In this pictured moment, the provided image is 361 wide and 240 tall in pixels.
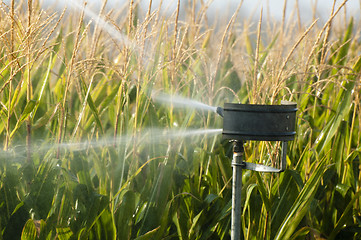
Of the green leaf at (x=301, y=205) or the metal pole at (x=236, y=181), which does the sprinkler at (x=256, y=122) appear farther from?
the green leaf at (x=301, y=205)

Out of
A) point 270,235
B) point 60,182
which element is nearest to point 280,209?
point 270,235

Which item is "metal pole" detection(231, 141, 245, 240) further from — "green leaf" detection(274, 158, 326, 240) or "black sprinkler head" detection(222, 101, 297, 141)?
"green leaf" detection(274, 158, 326, 240)

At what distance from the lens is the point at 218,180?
1.75 metres

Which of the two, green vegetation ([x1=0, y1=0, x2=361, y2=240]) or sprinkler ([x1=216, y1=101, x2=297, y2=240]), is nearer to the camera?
sprinkler ([x1=216, y1=101, x2=297, y2=240])

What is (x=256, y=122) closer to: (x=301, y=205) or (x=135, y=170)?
(x=301, y=205)

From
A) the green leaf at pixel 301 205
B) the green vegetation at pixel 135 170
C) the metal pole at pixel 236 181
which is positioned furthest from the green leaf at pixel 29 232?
the green leaf at pixel 301 205

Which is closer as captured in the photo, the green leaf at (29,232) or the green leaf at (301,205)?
the green leaf at (29,232)

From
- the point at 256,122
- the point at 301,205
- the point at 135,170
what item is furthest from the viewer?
the point at 135,170

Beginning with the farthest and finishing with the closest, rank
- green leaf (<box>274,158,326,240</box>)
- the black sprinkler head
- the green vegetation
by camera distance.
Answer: green leaf (<box>274,158,326,240</box>), the green vegetation, the black sprinkler head

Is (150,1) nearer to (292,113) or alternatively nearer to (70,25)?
(292,113)

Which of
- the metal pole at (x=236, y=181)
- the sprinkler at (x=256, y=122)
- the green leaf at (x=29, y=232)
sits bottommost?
the green leaf at (x=29, y=232)

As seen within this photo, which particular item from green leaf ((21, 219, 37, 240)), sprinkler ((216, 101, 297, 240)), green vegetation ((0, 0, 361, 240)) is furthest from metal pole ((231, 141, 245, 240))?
green leaf ((21, 219, 37, 240))

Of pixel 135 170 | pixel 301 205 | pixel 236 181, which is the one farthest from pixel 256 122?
pixel 135 170

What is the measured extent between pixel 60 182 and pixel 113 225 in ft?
0.65
